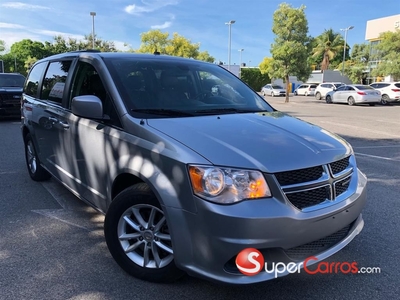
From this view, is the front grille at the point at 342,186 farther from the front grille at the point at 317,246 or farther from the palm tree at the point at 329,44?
the palm tree at the point at 329,44

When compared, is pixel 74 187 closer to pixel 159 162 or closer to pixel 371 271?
pixel 159 162

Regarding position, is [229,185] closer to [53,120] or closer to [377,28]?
[53,120]

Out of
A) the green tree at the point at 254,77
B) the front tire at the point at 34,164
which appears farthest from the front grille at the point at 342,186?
the green tree at the point at 254,77

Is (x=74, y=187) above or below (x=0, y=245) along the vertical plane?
above

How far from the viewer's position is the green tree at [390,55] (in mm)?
29869

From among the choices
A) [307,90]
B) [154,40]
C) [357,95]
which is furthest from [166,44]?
[357,95]

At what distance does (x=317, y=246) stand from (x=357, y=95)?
983 inches

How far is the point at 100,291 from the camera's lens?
8.66 ft

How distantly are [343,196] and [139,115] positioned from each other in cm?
172

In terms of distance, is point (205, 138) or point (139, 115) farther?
point (139, 115)

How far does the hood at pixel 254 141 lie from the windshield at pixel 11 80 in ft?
41.0

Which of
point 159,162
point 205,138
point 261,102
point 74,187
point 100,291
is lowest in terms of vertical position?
point 100,291

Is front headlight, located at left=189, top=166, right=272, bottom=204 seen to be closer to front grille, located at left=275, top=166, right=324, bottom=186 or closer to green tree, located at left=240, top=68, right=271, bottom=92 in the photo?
front grille, located at left=275, top=166, right=324, bottom=186

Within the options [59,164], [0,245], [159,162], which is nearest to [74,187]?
[59,164]
